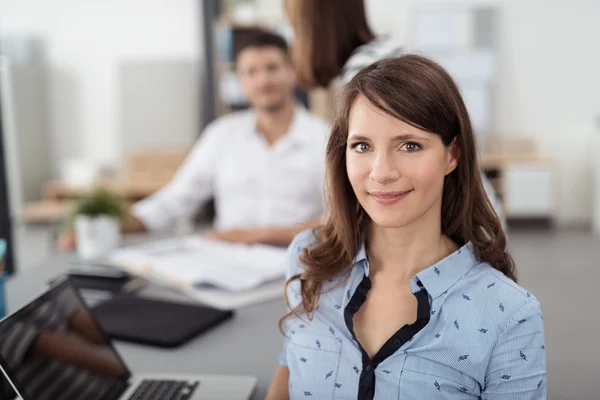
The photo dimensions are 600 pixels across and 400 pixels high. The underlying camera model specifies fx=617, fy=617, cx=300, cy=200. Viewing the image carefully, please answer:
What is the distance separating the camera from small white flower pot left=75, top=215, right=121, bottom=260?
193 cm

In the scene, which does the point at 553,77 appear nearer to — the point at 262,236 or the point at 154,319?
the point at 262,236

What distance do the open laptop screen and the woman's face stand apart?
55cm

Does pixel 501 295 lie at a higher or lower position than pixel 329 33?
lower

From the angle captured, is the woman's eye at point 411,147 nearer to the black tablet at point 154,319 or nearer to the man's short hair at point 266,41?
the black tablet at point 154,319

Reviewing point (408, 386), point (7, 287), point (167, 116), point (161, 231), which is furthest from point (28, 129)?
point (408, 386)

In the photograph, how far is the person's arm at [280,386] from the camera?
3.53 ft

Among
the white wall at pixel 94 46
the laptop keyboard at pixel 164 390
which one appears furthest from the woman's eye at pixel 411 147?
the white wall at pixel 94 46

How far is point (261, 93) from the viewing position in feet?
7.65

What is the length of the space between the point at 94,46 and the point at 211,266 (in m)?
4.96

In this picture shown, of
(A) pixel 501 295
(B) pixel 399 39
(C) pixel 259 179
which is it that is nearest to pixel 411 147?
(A) pixel 501 295

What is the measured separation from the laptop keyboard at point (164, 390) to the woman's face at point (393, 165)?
0.46 m

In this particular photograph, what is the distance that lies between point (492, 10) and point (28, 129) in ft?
14.5

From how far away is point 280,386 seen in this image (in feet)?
3.57

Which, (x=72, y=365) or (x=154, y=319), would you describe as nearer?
(x=72, y=365)
